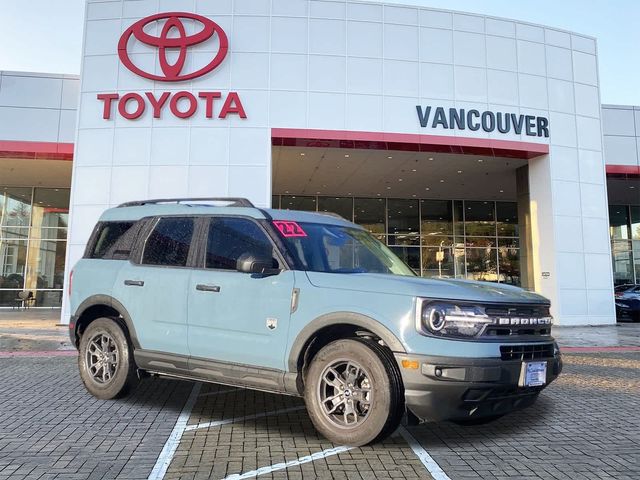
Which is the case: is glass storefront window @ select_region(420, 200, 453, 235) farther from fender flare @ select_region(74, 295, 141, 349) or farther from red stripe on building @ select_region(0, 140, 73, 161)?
fender flare @ select_region(74, 295, 141, 349)

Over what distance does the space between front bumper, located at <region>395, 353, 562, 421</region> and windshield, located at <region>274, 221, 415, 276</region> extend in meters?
1.18

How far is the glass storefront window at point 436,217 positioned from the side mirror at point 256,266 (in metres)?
23.8

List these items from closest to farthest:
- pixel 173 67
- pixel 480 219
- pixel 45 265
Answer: pixel 173 67 → pixel 45 265 → pixel 480 219

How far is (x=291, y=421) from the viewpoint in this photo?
189 inches

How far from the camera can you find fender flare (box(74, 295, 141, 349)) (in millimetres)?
5188

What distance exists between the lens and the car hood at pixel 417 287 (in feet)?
12.5

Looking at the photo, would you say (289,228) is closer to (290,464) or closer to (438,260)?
(290,464)

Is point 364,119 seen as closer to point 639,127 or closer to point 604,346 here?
point 604,346

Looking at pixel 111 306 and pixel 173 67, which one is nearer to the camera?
pixel 111 306

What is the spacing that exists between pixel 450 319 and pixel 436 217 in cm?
2463

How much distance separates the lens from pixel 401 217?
2736 cm

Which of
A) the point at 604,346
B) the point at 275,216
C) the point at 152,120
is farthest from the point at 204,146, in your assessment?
the point at 604,346

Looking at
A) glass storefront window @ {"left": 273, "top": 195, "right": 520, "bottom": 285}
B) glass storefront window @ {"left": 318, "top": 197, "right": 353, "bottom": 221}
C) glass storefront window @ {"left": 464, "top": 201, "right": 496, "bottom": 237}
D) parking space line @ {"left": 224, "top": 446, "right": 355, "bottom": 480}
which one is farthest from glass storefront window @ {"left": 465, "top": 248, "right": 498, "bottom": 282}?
parking space line @ {"left": 224, "top": 446, "right": 355, "bottom": 480}

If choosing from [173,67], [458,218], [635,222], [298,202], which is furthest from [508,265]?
[173,67]
